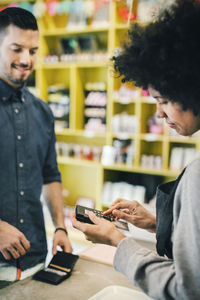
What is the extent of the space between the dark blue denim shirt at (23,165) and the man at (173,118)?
0.77 metres

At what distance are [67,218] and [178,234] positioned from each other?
3865mm

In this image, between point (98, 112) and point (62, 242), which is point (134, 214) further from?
point (98, 112)

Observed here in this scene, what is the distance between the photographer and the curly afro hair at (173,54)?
0.93 meters

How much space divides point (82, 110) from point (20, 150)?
290 centimetres

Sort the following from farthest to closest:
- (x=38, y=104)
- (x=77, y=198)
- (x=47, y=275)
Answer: (x=77, y=198), (x=38, y=104), (x=47, y=275)

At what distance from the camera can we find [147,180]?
165 inches

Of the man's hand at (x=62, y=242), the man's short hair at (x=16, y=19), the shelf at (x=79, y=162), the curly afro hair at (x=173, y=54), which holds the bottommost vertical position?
the shelf at (x=79, y=162)

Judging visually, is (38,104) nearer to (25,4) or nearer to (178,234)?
(178,234)

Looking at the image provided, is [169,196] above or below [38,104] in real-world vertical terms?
below

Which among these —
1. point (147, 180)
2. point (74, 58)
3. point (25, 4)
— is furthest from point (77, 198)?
point (25, 4)

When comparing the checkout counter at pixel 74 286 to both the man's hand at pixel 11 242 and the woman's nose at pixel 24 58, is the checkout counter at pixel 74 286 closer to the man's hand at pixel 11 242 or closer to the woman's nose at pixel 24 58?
the man's hand at pixel 11 242

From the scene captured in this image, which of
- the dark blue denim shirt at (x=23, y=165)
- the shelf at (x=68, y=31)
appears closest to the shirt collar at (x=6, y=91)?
the dark blue denim shirt at (x=23, y=165)

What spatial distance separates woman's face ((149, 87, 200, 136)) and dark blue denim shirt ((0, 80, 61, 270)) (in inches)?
37.1

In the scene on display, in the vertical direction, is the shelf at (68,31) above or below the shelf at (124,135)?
above
